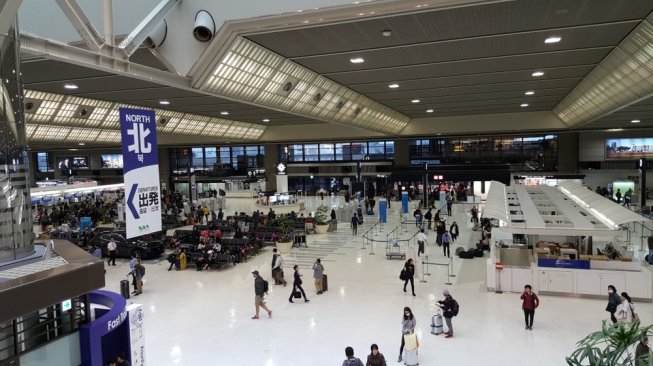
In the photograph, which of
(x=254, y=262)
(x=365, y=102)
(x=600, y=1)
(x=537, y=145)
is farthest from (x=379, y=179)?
(x=600, y=1)

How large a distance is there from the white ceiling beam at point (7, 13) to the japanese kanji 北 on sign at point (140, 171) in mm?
2200

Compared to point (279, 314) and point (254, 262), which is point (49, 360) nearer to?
point (279, 314)

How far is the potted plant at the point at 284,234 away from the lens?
20.9m

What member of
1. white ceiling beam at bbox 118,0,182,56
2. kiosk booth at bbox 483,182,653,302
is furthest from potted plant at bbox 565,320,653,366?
white ceiling beam at bbox 118,0,182,56

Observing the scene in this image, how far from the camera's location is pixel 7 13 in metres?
4.67

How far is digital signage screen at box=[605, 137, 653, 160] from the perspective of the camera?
38.1 metres

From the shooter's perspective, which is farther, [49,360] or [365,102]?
[365,102]

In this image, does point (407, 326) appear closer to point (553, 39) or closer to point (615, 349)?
point (615, 349)

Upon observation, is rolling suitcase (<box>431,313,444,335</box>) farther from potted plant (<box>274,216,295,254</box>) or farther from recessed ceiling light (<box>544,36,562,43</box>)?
potted plant (<box>274,216,295,254</box>)

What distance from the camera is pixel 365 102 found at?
2727 centimetres

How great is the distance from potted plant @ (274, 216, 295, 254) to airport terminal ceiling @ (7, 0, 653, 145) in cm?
576

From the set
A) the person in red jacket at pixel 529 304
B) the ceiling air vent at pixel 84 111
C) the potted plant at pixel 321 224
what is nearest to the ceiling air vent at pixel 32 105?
the ceiling air vent at pixel 84 111

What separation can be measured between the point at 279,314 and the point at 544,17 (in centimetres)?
1006

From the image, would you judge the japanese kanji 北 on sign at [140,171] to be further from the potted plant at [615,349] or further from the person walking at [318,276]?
the person walking at [318,276]
